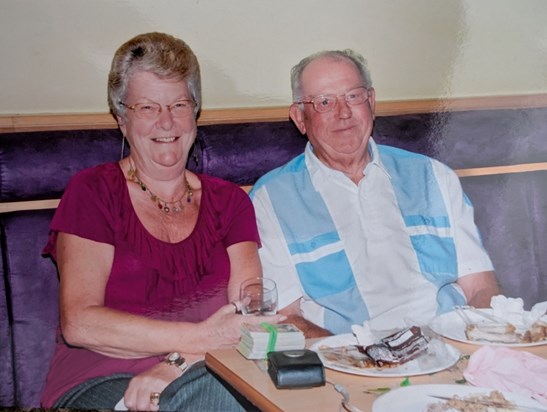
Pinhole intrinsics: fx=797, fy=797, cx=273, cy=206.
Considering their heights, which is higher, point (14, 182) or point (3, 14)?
point (3, 14)

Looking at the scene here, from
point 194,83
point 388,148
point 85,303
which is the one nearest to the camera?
point 85,303

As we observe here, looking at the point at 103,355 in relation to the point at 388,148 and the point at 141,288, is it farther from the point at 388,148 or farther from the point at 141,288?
the point at 388,148

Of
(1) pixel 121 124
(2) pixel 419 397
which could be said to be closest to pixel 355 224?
(1) pixel 121 124

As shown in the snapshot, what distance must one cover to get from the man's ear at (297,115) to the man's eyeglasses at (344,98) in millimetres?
38

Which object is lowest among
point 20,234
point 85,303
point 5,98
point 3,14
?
point 85,303

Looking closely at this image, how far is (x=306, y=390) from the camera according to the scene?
130 cm

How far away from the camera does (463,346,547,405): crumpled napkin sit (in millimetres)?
1333

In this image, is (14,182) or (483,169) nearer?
(14,182)

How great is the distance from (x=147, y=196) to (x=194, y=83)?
30 centimetres

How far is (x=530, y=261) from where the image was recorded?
212 cm

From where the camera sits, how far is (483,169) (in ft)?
6.86

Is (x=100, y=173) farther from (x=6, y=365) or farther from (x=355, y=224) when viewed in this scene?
(x=355, y=224)

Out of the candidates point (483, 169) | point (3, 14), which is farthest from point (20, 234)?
point (483, 169)

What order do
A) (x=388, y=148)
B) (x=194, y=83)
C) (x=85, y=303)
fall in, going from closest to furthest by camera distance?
1. (x=85, y=303)
2. (x=194, y=83)
3. (x=388, y=148)
